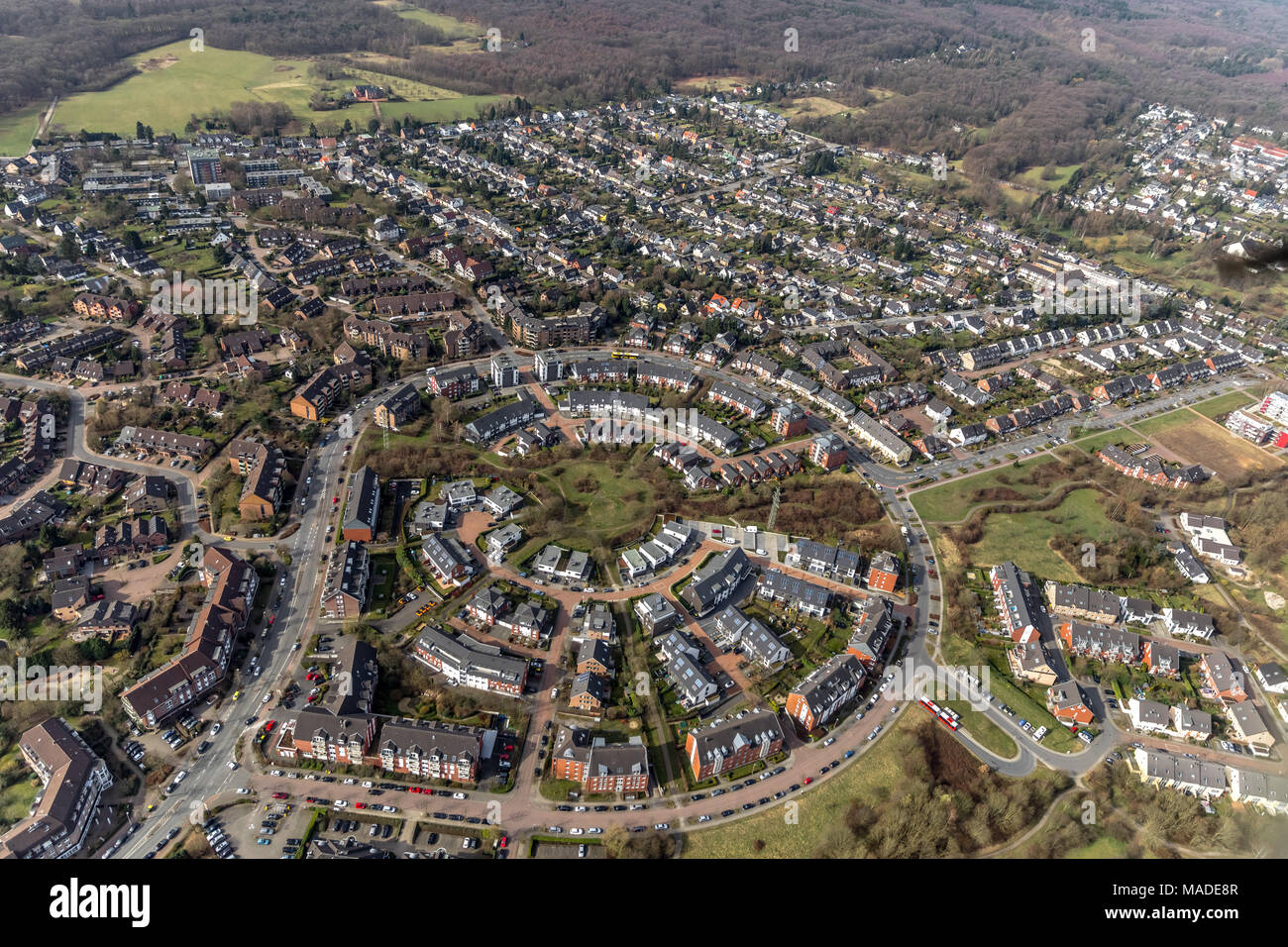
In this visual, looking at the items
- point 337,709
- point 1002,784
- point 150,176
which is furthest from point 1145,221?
point 150,176

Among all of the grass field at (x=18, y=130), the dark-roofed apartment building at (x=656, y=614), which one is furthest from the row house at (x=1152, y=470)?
the grass field at (x=18, y=130)

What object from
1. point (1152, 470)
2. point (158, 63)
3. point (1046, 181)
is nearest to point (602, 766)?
point (1152, 470)

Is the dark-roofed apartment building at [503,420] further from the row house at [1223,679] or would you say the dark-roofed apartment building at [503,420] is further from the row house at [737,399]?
the row house at [1223,679]

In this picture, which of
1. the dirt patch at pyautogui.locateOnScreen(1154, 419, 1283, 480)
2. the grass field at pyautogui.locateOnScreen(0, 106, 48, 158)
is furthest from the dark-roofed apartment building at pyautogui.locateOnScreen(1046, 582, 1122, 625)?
the grass field at pyautogui.locateOnScreen(0, 106, 48, 158)

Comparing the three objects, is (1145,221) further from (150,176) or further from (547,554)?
(150,176)

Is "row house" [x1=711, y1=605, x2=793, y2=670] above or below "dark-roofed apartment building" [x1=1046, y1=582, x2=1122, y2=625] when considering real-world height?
above

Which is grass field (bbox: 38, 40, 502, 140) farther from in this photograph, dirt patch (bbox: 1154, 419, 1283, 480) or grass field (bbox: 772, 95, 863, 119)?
dirt patch (bbox: 1154, 419, 1283, 480)
